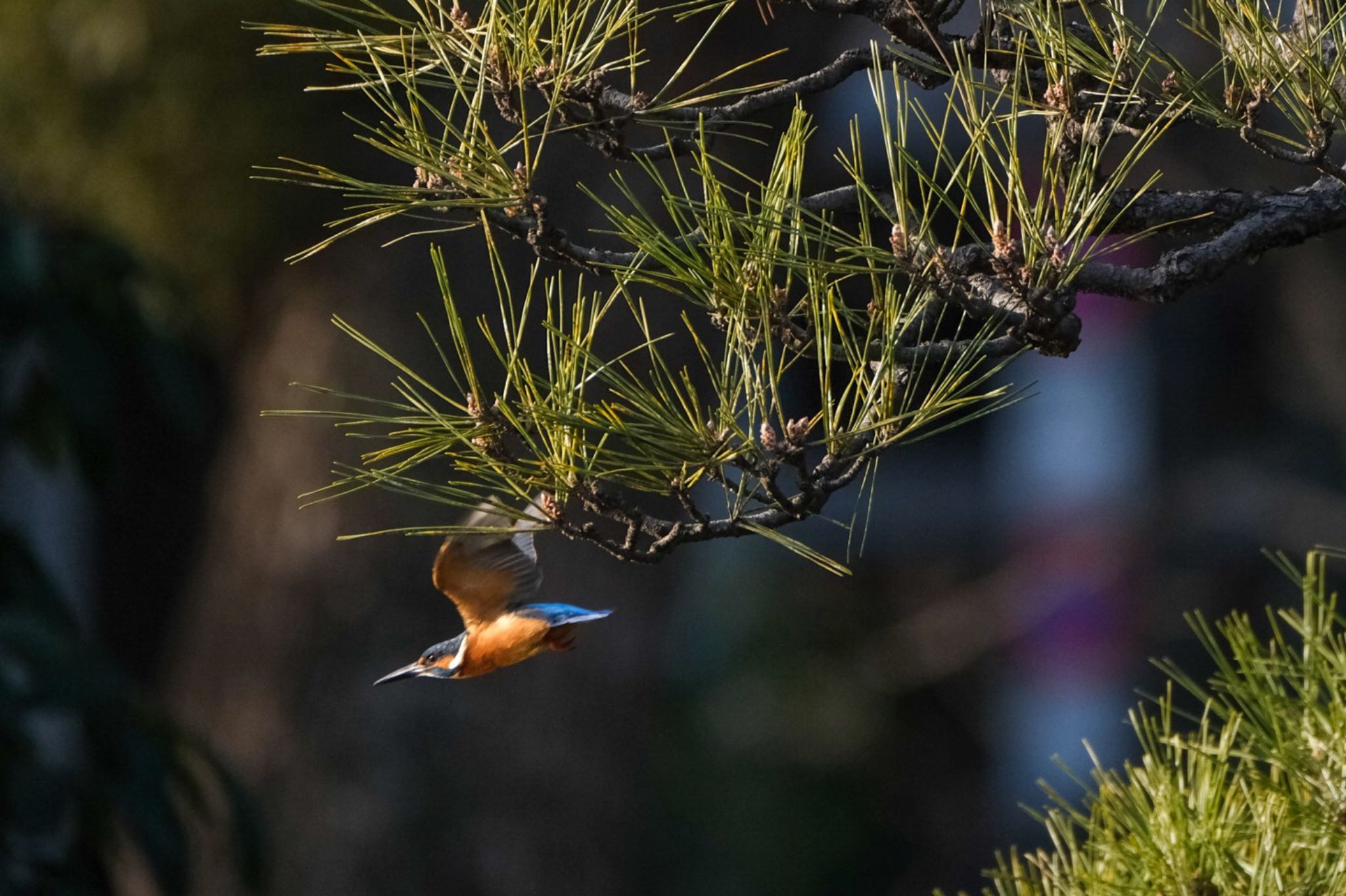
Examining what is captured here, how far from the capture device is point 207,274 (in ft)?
7.72

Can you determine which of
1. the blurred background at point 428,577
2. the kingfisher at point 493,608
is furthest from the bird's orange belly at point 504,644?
the blurred background at point 428,577

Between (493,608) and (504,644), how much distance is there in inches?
1.7

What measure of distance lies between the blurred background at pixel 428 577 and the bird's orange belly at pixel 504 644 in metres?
0.23

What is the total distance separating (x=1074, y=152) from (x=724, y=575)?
300 centimetres

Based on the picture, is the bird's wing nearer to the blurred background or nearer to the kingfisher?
the kingfisher

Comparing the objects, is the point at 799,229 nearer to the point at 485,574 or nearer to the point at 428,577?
the point at 485,574

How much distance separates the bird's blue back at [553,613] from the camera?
544 mm

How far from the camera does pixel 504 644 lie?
55 cm

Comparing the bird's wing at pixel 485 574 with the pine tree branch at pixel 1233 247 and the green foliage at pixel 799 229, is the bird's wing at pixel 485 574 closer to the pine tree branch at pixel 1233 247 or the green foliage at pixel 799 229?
the green foliage at pixel 799 229

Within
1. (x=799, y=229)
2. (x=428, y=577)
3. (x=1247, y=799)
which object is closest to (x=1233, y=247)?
(x=799, y=229)

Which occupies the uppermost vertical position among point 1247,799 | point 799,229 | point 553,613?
point 799,229

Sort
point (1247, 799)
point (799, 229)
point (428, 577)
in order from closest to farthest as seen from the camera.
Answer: point (799, 229)
point (1247, 799)
point (428, 577)

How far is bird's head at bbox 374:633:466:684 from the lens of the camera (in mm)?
556

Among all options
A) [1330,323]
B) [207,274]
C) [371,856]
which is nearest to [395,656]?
[371,856]
